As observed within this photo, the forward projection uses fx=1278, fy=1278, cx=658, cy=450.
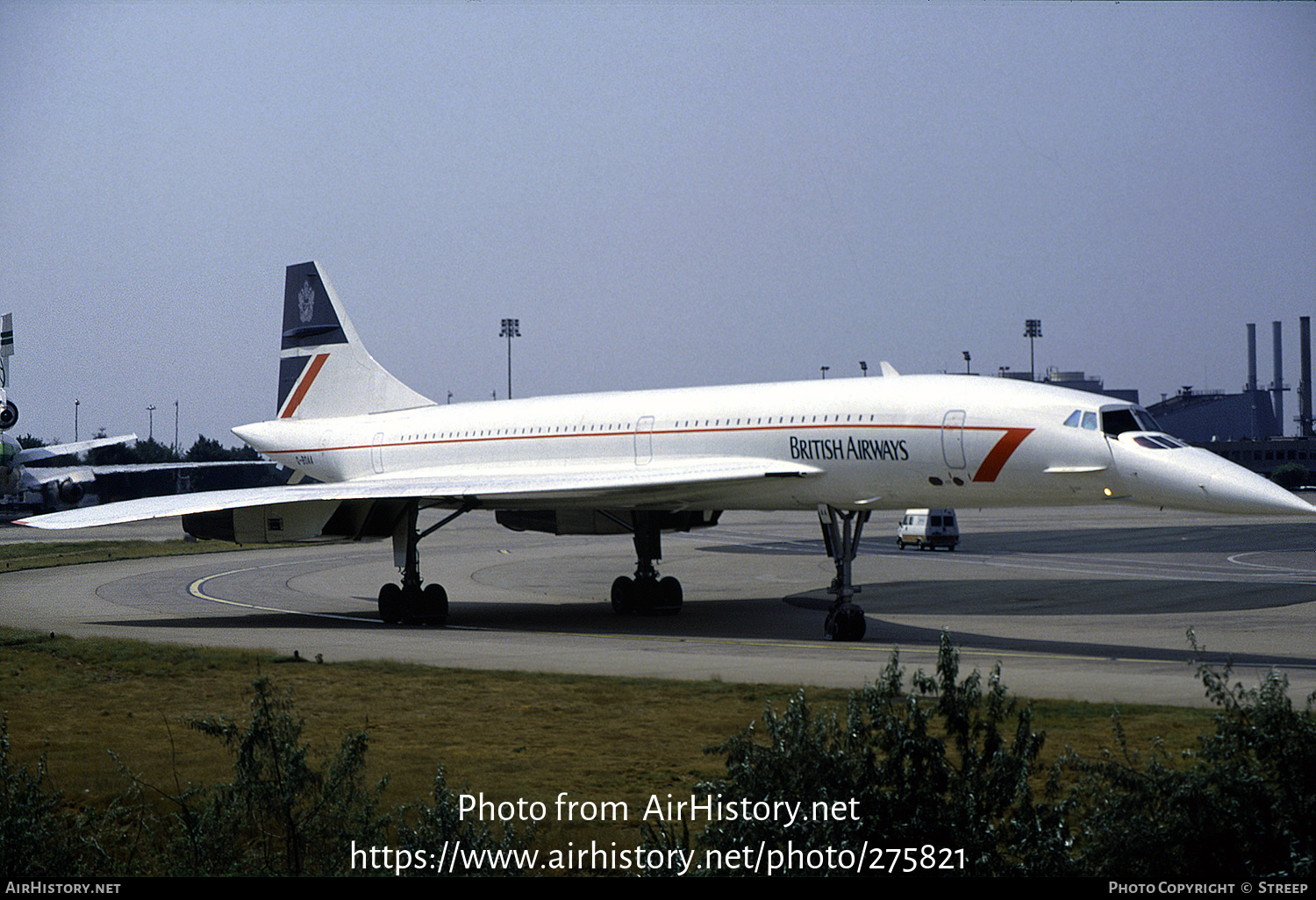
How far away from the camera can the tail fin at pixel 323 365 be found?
100 ft

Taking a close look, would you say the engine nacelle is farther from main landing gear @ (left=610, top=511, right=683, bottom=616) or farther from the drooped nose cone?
the drooped nose cone

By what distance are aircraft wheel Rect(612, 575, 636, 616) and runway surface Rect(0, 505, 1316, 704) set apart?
456mm

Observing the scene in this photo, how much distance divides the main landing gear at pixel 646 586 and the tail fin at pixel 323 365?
7788mm

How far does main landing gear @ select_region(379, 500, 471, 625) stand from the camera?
23.7 meters

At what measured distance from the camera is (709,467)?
21719 mm

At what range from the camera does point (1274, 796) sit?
681 centimetres

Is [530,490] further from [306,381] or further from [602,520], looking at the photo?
[306,381]

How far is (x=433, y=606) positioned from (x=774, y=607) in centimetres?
680

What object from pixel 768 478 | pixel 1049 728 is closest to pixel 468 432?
pixel 768 478

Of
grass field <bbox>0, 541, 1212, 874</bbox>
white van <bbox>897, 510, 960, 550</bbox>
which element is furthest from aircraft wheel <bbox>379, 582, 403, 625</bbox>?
white van <bbox>897, 510, 960, 550</bbox>

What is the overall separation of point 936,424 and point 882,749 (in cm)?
1243

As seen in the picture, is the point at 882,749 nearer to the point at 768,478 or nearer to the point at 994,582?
the point at 768,478

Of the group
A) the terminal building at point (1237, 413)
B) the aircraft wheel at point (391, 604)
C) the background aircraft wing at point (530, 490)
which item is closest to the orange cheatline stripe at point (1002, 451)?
the background aircraft wing at point (530, 490)

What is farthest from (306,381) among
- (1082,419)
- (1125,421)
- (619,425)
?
(1125,421)
